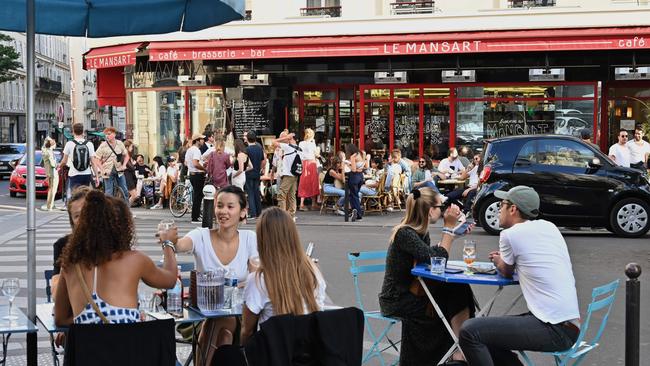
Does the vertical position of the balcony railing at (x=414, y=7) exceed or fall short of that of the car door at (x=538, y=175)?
it exceeds it

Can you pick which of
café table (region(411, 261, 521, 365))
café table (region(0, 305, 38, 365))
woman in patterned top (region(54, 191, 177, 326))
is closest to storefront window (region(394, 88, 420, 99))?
café table (region(411, 261, 521, 365))

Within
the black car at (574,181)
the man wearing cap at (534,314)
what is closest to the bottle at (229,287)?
the man wearing cap at (534,314)

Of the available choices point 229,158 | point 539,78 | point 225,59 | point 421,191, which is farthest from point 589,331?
point 225,59

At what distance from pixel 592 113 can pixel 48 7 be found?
17165 mm

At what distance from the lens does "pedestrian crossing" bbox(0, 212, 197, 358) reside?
8031 millimetres

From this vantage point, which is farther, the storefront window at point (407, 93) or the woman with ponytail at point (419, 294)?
the storefront window at point (407, 93)

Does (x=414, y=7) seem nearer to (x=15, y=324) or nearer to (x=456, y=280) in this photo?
(x=456, y=280)

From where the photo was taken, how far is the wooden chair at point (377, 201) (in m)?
18.9

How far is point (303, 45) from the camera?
2156 cm

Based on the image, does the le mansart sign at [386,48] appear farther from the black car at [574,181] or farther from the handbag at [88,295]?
the handbag at [88,295]

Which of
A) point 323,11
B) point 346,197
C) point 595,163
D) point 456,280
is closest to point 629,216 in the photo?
point 595,163

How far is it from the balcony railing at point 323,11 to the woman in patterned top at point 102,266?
18535 mm

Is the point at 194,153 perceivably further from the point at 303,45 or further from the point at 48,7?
the point at 48,7

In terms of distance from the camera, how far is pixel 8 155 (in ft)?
124
